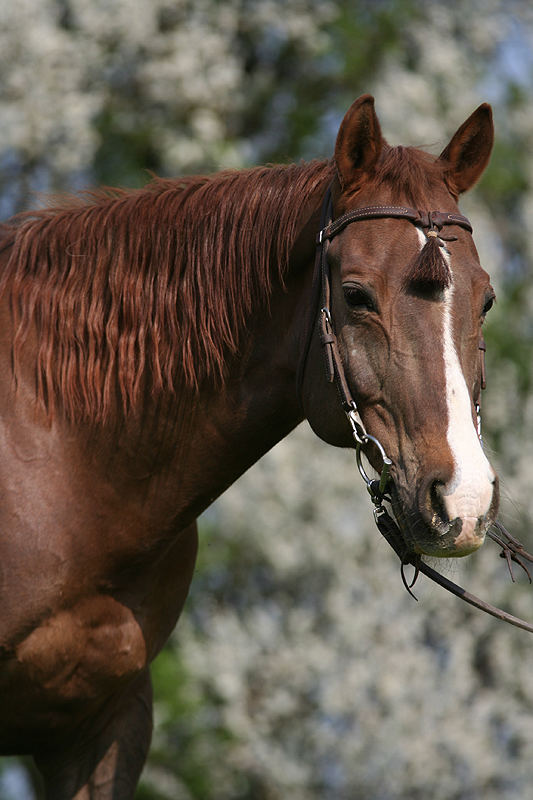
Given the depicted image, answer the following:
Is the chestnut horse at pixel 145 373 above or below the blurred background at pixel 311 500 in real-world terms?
above

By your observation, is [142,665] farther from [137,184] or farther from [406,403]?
[137,184]

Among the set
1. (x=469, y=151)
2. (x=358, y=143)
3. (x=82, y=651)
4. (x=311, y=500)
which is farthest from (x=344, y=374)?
(x=311, y=500)

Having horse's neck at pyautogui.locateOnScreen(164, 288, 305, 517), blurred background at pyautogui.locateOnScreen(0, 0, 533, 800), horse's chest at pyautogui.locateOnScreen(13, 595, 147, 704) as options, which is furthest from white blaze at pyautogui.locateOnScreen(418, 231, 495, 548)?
blurred background at pyautogui.locateOnScreen(0, 0, 533, 800)

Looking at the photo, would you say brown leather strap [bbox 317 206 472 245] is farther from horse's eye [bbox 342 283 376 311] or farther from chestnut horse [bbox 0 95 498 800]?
horse's eye [bbox 342 283 376 311]

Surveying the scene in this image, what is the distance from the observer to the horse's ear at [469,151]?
297cm

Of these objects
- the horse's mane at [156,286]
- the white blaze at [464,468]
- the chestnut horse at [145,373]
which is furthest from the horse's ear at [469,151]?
the white blaze at [464,468]

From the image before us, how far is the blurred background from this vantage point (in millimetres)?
8438

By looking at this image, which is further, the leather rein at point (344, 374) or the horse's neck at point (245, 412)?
the horse's neck at point (245, 412)

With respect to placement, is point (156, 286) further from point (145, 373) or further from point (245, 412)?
point (245, 412)

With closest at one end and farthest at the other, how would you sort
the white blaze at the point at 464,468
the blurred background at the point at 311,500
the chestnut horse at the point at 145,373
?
the white blaze at the point at 464,468, the chestnut horse at the point at 145,373, the blurred background at the point at 311,500

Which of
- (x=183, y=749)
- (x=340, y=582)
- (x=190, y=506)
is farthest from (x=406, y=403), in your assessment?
(x=183, y=749)

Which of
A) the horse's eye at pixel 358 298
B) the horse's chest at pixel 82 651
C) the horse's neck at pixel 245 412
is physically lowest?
the horse's chest at pixel 82 651

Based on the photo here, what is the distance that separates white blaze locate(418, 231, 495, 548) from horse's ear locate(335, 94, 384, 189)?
2.12 ft

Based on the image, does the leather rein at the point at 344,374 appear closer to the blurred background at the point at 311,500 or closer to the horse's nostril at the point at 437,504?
the horse's nostril at the point at 437,504
